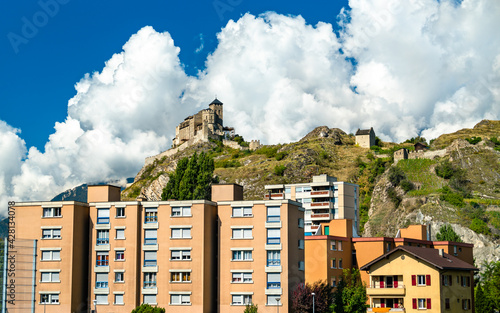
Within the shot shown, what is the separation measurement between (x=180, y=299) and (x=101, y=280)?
9.48 m

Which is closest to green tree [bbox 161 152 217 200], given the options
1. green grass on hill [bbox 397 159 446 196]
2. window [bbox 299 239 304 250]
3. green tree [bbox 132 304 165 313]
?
window [bbox 299 239 304 250]

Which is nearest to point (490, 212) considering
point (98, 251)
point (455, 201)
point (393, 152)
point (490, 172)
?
point (455, 201)

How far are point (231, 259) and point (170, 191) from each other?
45.0 m

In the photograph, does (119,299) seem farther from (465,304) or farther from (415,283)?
(465,304)

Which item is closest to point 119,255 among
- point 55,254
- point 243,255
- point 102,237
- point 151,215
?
point 102,237

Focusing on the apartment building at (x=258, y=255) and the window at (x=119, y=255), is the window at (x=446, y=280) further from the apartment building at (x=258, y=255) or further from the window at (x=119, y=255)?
the window at (x=119, y=255)

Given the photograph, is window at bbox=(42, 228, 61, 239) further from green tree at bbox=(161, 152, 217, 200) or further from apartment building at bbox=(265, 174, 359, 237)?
apartment building at bbox=(265, 174, 359, 237)

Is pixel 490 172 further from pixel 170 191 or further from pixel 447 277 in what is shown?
pixel 447 277

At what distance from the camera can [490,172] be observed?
15412 centimetres

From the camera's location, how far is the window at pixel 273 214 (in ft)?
241

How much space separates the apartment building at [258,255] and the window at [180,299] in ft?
12.0

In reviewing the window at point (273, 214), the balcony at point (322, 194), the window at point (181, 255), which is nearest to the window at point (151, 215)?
the window at point (181, 255)

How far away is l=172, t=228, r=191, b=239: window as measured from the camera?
7331cm

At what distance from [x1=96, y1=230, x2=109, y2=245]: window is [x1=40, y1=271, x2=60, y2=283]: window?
5666mm
